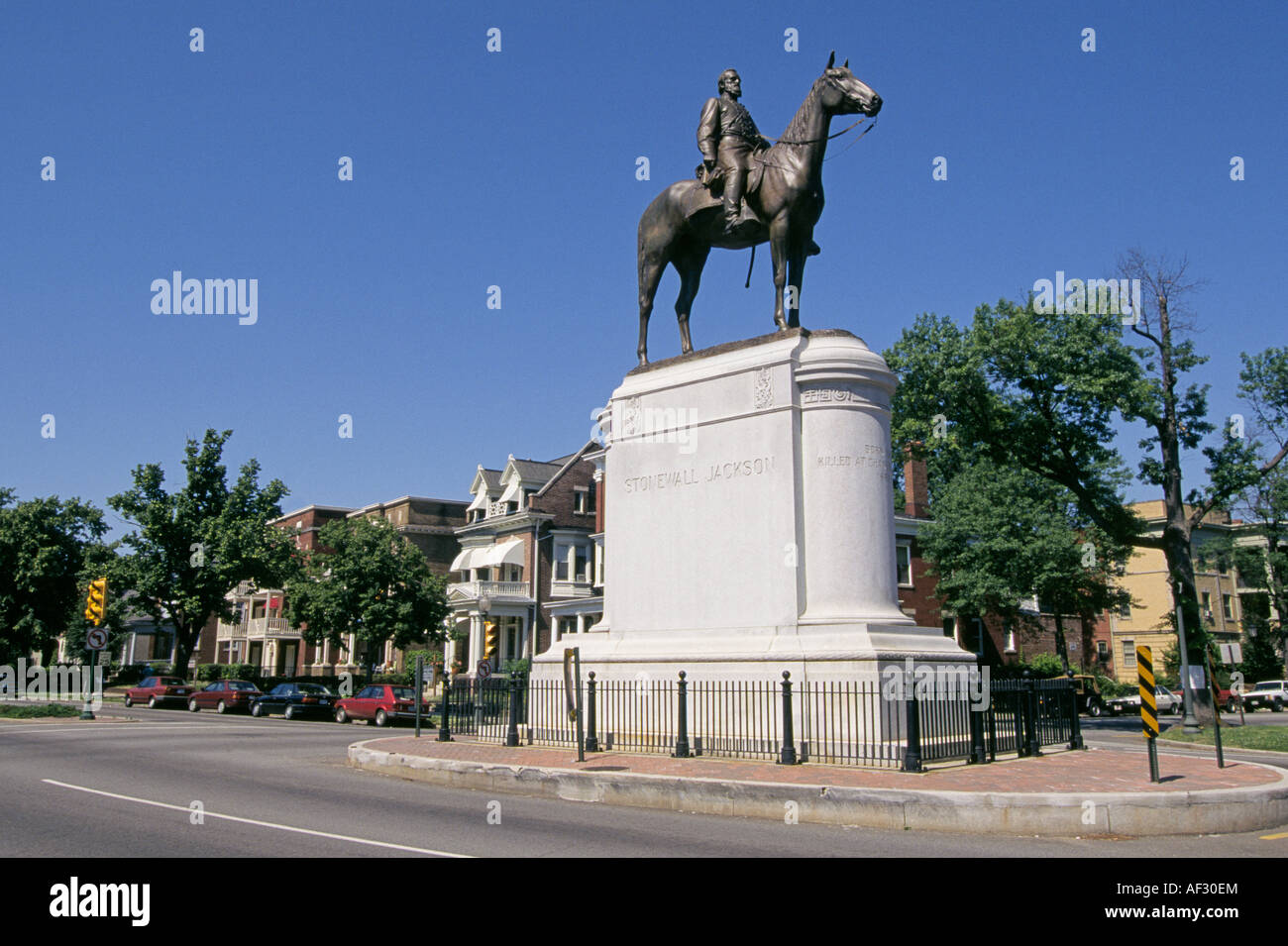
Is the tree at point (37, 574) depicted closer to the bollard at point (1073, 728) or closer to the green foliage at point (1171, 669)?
the bollard at point (1073, 728)

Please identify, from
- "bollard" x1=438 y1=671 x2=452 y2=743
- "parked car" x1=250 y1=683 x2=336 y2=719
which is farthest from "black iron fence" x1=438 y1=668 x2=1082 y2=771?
"parked car" x1=250 y1=683 x2=336 y2=719

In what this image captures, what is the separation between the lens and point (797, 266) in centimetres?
1744

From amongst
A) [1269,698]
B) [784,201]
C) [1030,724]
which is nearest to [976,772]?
[1030,724]

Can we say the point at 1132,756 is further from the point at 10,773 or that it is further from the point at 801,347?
the point at 10,773

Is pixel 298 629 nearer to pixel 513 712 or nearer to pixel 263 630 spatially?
pixel 263 630

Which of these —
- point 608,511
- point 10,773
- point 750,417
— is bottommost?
point 10,773

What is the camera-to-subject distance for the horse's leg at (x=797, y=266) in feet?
56.3

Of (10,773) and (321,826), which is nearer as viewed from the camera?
(321,826)

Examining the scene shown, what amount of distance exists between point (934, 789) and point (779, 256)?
949cm

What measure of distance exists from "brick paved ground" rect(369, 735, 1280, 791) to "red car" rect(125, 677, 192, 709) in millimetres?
34158

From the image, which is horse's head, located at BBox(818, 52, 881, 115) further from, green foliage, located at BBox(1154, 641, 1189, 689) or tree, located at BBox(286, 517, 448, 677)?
green foliage, located at BBox(1154, 641, 1189, 689)
